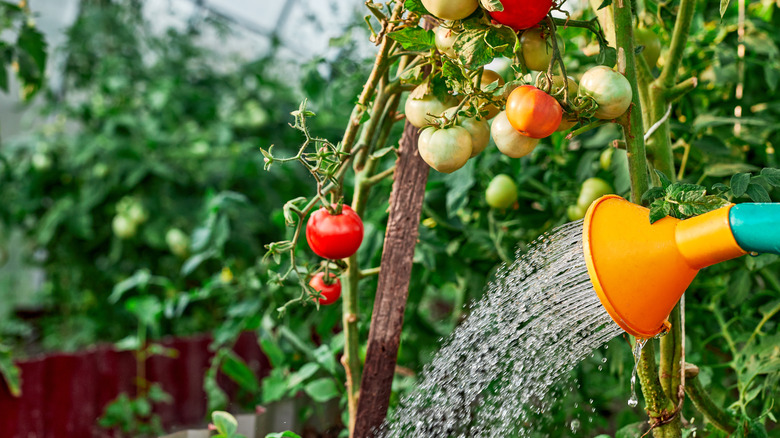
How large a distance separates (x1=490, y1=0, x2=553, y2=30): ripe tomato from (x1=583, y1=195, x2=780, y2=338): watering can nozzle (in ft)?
0.51

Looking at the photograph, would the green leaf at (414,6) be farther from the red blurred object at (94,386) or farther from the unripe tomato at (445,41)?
the red blurred object at (94,386)

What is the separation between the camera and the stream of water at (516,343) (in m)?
0.62

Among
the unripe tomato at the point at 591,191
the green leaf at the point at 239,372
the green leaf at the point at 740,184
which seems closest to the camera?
the green leaf at the point at 740,184

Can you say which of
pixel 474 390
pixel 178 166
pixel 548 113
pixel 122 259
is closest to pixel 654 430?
pixel 474 390

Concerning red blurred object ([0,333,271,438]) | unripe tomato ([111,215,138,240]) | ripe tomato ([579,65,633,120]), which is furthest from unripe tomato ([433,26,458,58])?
unripe tomato ([111,215,138,240])

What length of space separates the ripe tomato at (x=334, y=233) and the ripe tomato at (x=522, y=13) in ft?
0.79

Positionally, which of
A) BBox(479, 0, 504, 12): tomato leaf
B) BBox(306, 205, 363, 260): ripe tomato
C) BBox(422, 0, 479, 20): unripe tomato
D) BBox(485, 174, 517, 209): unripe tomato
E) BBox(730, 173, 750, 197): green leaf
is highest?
BBox(479, 0, 504, 12): tomato leaf

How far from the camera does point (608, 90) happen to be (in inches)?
20.0

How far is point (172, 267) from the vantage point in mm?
2658

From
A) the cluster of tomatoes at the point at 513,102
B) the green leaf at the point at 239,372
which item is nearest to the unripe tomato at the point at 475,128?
the cluster of tomatoes at the point at 513,102

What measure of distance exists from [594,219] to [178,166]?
2.38 m

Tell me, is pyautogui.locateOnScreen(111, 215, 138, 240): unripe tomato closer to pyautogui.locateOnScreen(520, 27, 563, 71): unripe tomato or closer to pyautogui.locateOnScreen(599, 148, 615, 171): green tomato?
pyautogui.locateOnScreen(599, 148, 615, 171): green tomato

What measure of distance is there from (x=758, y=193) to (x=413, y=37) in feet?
1.08

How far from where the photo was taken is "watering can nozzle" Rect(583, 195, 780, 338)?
1.57 feet
